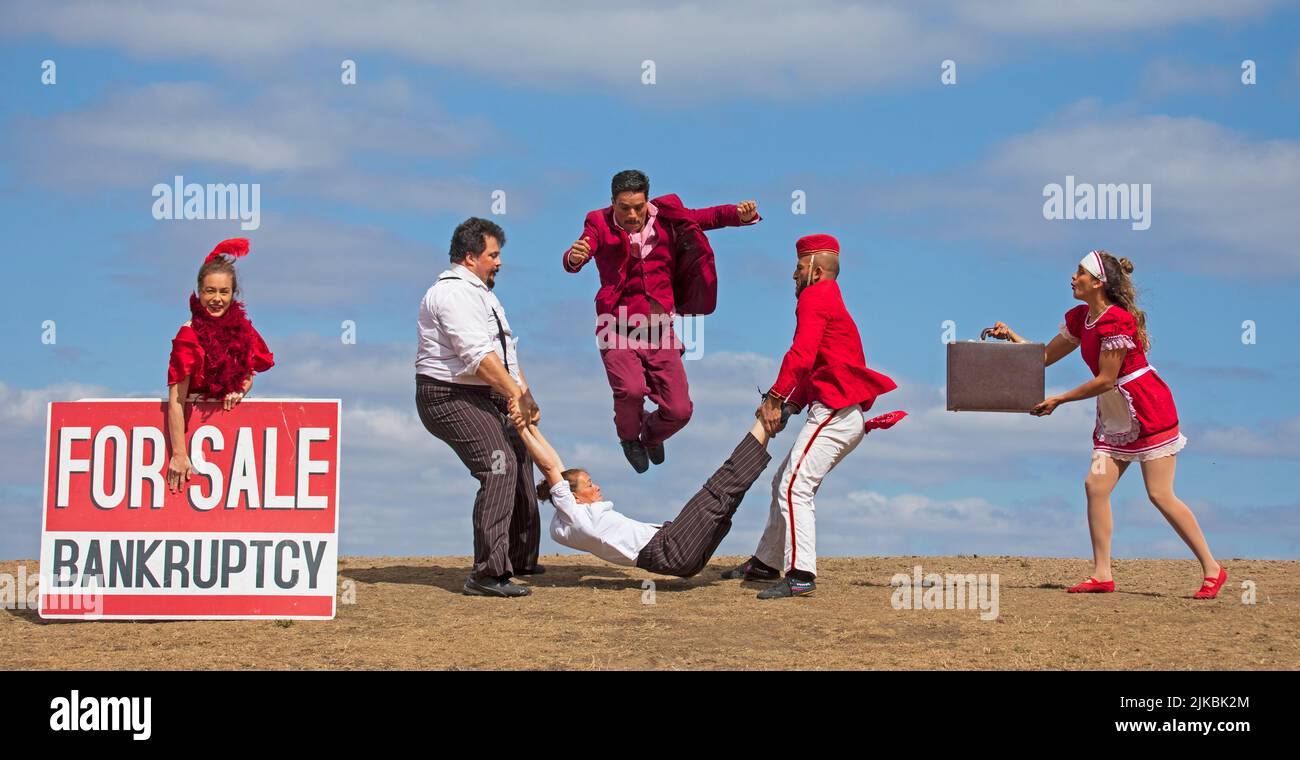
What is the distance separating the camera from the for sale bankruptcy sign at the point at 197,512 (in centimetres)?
817

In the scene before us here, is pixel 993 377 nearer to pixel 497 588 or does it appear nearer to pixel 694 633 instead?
pixel 694 633

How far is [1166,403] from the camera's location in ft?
29.2

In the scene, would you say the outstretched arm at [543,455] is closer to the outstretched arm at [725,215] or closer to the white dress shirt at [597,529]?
the white dress shirt at [597,529]

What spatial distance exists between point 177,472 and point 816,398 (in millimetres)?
4102

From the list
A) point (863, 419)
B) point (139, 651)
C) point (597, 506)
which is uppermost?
point (863, 419)

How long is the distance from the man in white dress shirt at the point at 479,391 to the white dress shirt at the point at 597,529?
1.27 feet

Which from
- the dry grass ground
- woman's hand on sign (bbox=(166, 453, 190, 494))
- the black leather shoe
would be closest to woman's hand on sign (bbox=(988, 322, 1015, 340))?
the dry grass ground

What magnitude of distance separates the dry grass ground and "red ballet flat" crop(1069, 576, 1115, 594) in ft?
0.32

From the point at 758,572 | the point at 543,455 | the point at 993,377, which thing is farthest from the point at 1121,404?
the point at 543,455

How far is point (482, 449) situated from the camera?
870 centimetres

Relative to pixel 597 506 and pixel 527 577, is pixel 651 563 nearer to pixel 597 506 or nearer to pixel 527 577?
pixel 597 506
